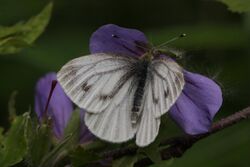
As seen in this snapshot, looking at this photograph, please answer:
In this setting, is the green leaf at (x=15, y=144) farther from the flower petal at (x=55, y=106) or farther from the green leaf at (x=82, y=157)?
the flower petal at (x=55, y=106)

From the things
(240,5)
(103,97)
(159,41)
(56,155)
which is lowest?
(159,41)

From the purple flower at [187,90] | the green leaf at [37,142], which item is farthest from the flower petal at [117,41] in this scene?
the green leaf at [37,142]

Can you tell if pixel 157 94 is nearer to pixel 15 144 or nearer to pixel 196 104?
pixel 196 104

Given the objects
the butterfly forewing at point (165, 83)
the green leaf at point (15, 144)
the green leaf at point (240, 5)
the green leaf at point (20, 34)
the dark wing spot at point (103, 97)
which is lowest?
the green leaf at point (15, 144)

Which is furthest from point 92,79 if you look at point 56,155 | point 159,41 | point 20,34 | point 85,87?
point 159,41

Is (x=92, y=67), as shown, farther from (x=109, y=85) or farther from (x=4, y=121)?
(x=4, y=121)

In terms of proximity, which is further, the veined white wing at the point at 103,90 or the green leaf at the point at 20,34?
the green leaf at the point at 20,34

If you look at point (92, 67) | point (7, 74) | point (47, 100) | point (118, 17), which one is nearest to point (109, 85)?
point (92, 67)
